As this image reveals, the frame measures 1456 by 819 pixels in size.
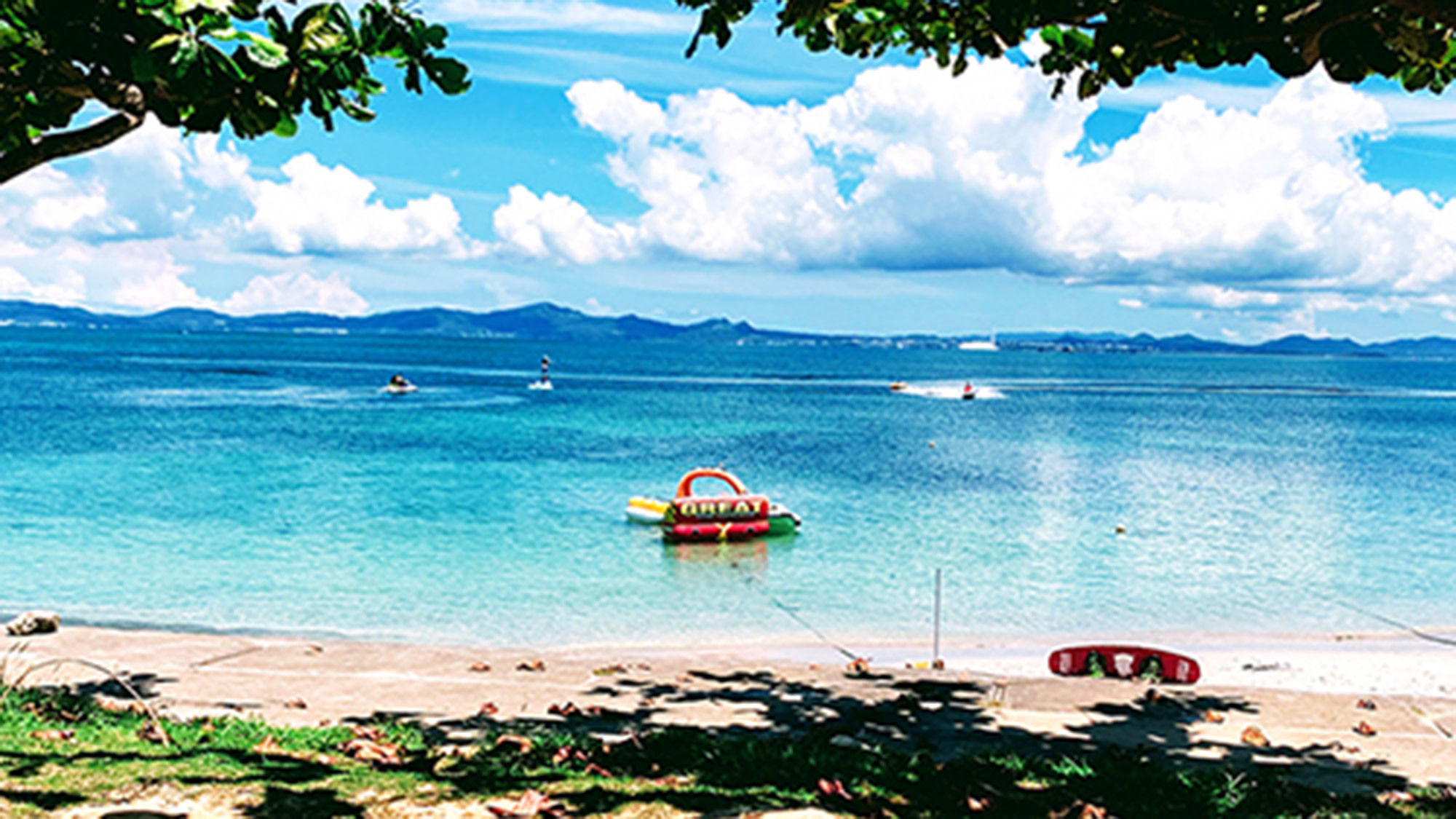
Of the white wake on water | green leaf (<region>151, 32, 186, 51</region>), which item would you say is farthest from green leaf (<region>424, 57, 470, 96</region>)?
the white wake on water

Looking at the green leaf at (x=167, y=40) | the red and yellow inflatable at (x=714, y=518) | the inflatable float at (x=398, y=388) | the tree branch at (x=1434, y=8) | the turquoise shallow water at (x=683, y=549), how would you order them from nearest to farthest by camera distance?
the green leaf at (x=167, y=40)
the tree branch at (x=1434, y=8)
the turquoise shallow water at (x=683, y=549)
the red and yellow inflatable at (x=714, y=518)
the inflatable float at (x=398, y=388)

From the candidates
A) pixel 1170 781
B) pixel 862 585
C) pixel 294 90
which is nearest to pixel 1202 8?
pixel 294 90

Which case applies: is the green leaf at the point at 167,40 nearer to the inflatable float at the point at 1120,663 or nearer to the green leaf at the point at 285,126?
the green leaf at the point at 285,126

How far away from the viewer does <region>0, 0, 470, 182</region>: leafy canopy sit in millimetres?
3691

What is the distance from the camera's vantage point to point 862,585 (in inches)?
901

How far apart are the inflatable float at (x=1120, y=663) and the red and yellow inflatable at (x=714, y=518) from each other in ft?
47.4

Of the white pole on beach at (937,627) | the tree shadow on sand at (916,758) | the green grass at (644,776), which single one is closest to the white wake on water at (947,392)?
the white pole on beach at (937,627)

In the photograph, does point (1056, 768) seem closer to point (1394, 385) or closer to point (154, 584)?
point (154, 584)

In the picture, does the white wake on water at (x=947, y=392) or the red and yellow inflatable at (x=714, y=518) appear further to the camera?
the white wake on water at (x=947, y=392)

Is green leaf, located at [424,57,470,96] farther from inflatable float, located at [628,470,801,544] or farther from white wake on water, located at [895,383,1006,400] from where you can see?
white wake on water, located at [895,383,1006,400]

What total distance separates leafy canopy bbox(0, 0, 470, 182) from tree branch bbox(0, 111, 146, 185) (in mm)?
131

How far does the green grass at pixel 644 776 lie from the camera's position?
5.91 m

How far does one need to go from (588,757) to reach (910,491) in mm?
31566

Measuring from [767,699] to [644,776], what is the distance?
160 inches
